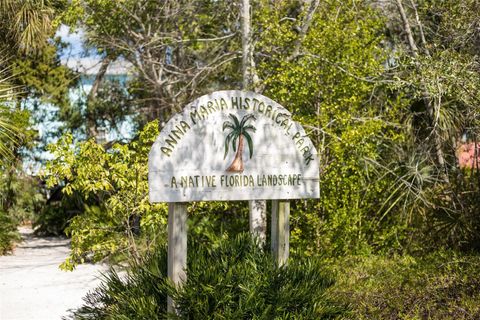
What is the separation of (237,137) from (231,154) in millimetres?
185

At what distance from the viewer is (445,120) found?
1213cm

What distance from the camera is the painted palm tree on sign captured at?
6.80m

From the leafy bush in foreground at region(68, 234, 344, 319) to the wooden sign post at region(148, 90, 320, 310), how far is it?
0.22 meters

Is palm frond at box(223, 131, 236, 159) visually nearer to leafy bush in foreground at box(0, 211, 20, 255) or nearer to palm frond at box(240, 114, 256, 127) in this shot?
palm frond at box(240, 114, 256, 127)

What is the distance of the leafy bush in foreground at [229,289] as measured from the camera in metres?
6.15

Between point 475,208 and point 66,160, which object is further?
point 475,208

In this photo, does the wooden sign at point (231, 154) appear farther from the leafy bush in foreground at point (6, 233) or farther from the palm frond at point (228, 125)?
the leafy bush in foreground at point (6, 233)

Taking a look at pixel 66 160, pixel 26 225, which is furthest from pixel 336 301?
pixel 26 225

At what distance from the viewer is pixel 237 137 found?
6.87 m

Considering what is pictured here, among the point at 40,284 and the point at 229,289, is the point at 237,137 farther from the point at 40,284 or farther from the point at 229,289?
the point at 40,284

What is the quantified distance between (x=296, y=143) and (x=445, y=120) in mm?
5691

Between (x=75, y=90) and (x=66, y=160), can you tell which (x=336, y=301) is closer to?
(x=66, y=160)

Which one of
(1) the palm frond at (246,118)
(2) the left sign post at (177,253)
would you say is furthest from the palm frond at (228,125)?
(2) the left sign post at (177,253)

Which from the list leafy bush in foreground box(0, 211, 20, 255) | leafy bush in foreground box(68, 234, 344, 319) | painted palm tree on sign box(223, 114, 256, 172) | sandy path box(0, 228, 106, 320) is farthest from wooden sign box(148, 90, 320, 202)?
leafy bush in foreground box(0, 211, 20, 255)
